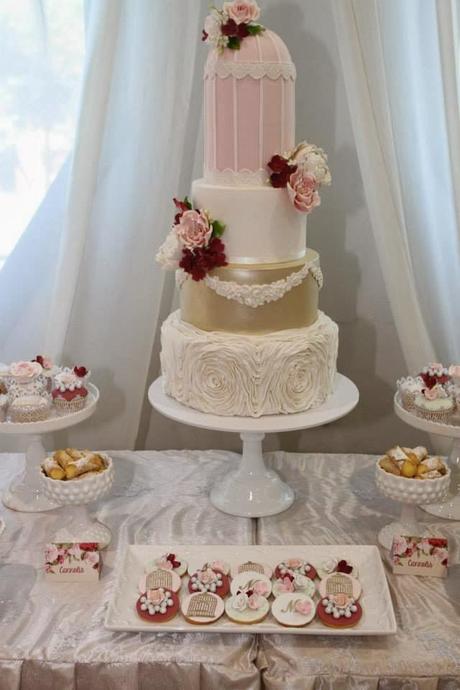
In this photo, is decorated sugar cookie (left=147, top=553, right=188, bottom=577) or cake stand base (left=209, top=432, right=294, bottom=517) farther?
→ cake stand base (left=209, top=432, right=294, bottom=517)

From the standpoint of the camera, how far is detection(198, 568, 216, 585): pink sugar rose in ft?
4.75

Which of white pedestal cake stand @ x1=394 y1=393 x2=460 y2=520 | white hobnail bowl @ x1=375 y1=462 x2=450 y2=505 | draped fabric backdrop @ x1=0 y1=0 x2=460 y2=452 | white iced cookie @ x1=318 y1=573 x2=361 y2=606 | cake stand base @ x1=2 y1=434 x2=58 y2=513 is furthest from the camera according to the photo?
draped fabric backdrop @ x1=0 y1=0 x2=460 y2=452

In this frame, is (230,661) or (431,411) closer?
(230,661)

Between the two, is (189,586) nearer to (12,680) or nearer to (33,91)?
(12,680)

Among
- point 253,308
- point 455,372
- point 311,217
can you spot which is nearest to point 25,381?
point 253,308

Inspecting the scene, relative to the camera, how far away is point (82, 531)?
163cm

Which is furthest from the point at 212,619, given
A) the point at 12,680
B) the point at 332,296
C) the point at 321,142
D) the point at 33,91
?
the point at 33,91

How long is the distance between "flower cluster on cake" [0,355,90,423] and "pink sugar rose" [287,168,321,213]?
65cm

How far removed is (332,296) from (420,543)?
86cm

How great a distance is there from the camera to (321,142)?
2.06m

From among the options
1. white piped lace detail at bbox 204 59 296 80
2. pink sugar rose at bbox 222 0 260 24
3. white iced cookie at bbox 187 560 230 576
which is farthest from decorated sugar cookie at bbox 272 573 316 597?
pink sugar rose at bbox 222 0 260 24

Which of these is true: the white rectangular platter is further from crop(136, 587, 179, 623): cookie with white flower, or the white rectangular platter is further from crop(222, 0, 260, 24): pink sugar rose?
crop(222, 0, 260, 24): pink sugar rose

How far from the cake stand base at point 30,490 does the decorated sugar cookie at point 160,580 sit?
0.43 m

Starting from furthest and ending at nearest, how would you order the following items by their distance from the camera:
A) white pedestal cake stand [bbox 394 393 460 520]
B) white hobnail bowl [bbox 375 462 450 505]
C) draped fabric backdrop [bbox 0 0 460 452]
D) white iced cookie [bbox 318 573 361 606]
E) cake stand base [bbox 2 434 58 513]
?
draped fabric backdrop [bbox 0 0 460 452] → cake stand base [bbox 2 434 58 513] → white pedestal cake stand [bbox 394 393 460 520] → white hobnail bowl [bbox 375 462 450 505] → white iced cookie [bbox 318 573 361 606]
